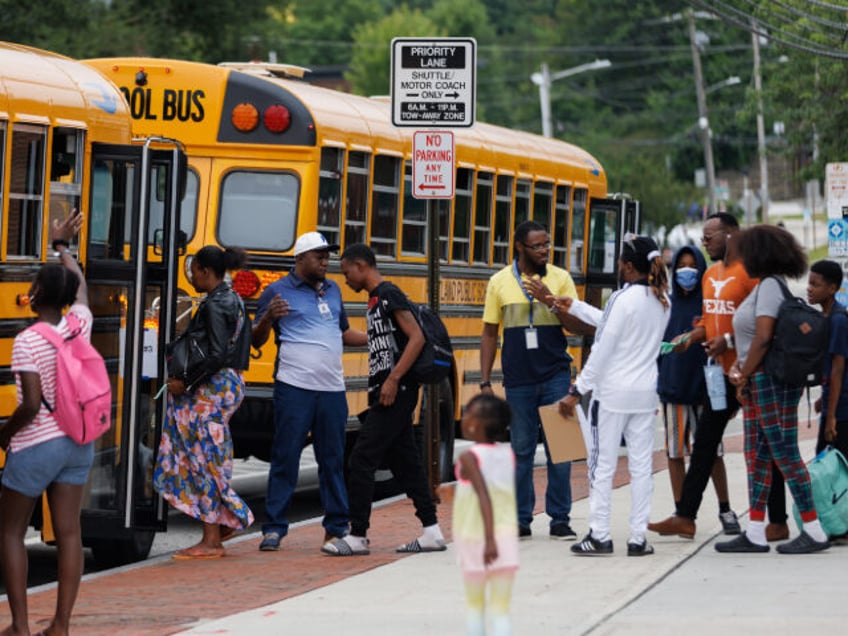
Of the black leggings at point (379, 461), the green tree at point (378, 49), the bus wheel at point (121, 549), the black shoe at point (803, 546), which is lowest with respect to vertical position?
the bus wheel at point (121, 549)

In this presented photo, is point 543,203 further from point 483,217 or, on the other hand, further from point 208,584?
point 208,584

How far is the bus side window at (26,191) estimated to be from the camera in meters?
9.70

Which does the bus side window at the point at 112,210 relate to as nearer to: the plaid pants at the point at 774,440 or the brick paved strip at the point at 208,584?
the brick paved strip at the point at 208,584

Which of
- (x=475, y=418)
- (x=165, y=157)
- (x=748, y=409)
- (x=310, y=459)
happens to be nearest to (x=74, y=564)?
(x=475, y=418)

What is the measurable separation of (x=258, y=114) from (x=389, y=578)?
4.46 m

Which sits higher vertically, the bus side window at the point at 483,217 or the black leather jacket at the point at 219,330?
the bus side window at the point at 483,217

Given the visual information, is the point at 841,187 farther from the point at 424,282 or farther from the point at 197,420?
the point at 197,420

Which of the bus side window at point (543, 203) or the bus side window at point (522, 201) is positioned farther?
the bus side window at point (543, 203)

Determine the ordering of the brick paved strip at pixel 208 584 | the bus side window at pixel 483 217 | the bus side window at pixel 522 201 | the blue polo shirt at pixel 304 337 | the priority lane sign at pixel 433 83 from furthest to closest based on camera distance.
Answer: the bus side window at pixel 522 201
the bus side window at pixel 483 217
the priority lane sign at pixel 433 83
the blue polo shirt at pixel 304 337
the brick paved strip at pixel 208 584

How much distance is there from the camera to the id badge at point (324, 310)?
11.3m

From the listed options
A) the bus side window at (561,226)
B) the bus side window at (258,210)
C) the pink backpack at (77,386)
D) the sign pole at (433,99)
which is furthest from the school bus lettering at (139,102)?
the pink backpack at (77,386)

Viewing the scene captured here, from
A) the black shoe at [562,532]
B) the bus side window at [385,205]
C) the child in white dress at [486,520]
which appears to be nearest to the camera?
the child in white dress at [486,520]

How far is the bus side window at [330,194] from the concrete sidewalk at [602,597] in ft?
10.2

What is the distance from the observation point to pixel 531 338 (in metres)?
11.6
